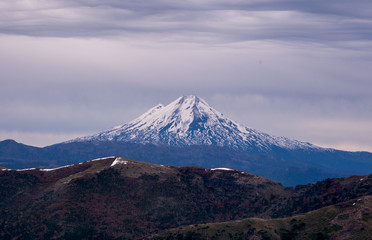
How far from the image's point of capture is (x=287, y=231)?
197m

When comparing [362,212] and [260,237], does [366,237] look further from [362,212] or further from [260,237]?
[260,237]

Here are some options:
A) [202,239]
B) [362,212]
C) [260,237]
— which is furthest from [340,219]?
[202,239]

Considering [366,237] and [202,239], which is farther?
[202,239]

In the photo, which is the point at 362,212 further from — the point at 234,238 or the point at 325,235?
the point at 234,238

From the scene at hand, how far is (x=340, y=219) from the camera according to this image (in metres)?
193

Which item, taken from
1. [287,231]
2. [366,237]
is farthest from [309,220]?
[366,237]

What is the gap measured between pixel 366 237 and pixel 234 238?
42.1 metres

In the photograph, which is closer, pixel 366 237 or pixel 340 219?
pixel 366 237

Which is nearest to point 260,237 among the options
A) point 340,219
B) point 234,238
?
point 234,238

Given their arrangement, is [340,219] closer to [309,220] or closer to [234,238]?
[309,220]

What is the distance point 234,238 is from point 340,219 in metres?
34.2

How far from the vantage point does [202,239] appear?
655 feet

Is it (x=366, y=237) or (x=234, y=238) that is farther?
(x=234, y=238)

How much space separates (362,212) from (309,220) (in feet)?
56.9
